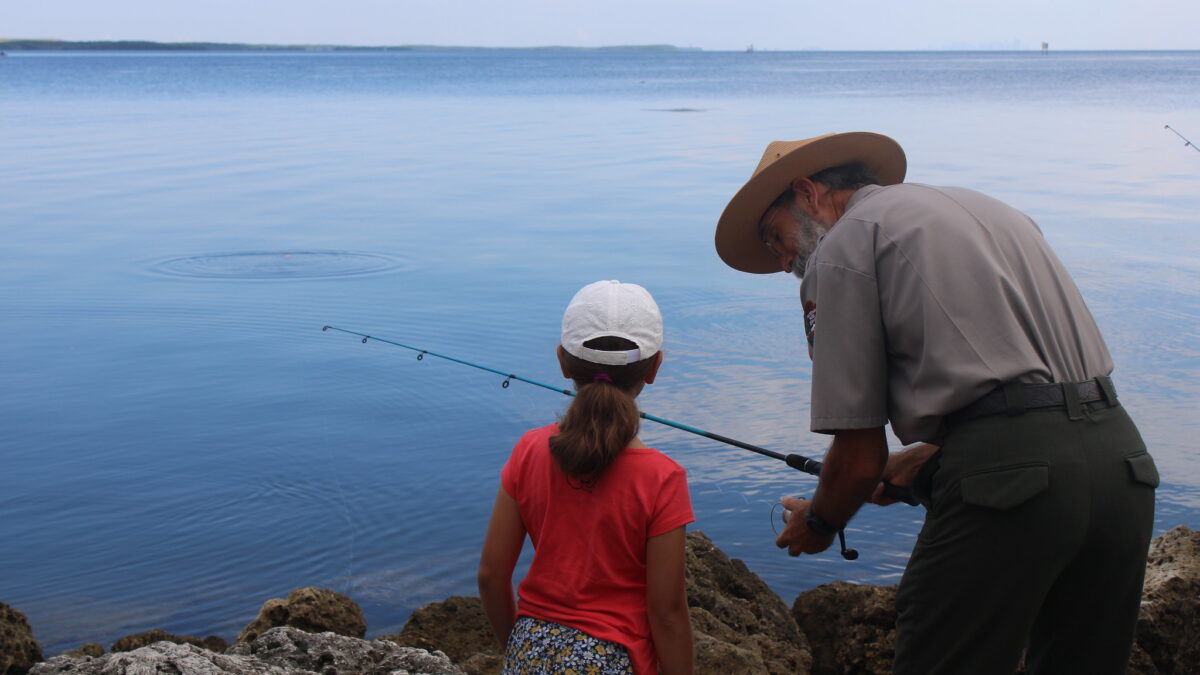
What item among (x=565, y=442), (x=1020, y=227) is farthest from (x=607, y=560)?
(x=1020, y=227)

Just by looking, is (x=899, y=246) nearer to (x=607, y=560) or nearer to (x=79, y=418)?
(x=607, y=560)

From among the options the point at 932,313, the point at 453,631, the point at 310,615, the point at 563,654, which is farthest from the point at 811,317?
the point at 310,615

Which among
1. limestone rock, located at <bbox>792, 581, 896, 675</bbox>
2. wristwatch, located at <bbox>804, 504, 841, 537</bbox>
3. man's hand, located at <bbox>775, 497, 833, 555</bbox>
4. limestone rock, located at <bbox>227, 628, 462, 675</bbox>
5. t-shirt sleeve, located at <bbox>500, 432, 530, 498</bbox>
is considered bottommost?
limestone rock, located at <bbox>792, 581, 896, 675</bbox>

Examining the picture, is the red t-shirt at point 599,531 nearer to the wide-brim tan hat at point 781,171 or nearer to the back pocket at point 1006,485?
the back pocket at point 1006,485

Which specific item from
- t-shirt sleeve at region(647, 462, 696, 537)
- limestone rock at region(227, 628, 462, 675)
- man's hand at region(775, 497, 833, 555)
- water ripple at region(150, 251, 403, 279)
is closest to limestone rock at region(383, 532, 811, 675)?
limestone rock at region(227, 628, 462, 675)

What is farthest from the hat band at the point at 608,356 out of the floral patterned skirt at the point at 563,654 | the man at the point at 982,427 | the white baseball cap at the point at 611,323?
the floral patterned skirt at the point at 563,654

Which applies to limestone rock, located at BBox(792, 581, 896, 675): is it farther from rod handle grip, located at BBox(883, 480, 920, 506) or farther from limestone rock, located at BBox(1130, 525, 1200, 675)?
rod handle grip, located at BBox(883, 480, 920, 506)

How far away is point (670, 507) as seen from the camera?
201 cm

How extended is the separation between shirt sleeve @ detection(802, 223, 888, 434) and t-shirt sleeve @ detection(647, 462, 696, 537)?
0.94 ft

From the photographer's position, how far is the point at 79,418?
18.4 feet

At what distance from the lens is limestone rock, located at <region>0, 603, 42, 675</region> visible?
300 centimetres

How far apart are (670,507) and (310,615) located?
67.9 inches

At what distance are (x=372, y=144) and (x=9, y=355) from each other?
12.6 meters

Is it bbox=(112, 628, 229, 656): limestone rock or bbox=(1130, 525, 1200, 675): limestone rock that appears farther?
bbox=(112, 628, 229, 656): limestone rock
